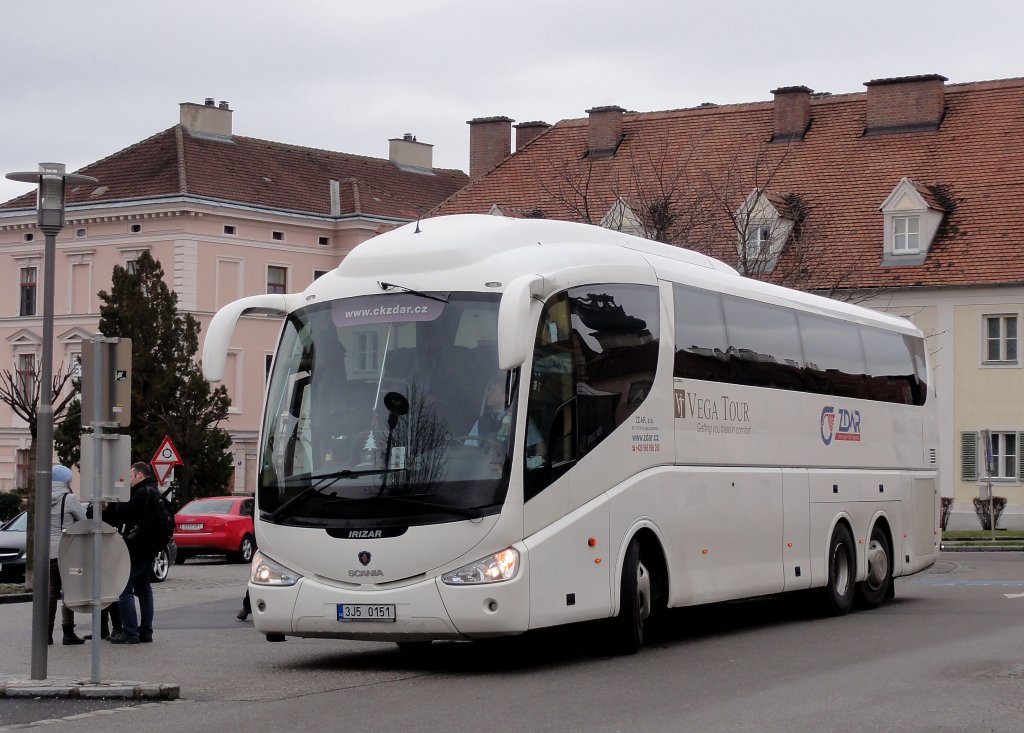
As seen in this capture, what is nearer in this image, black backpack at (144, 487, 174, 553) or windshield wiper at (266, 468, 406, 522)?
windshield wiper at (266, 468, 406, 522)

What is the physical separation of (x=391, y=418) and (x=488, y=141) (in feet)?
167

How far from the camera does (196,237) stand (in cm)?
6612

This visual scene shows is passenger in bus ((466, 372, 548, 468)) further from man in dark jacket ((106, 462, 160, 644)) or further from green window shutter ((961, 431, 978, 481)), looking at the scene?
green window shutter ((961, 431, 978, 481))

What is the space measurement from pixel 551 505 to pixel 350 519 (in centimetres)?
162

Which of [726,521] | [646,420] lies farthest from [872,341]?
[646,420]

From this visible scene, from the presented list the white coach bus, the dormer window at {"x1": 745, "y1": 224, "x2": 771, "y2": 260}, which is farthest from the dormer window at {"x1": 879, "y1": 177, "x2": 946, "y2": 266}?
the white coach bus

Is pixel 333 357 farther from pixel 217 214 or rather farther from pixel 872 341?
pixel 217 214

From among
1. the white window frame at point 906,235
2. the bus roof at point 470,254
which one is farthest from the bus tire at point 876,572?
the white window frame at point 906,235

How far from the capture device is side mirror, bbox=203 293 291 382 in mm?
14578

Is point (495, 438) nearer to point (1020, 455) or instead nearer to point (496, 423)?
point (496, 423)

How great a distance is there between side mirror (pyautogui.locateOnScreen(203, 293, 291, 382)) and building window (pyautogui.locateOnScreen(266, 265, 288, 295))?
5401 cm

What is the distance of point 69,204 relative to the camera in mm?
68438

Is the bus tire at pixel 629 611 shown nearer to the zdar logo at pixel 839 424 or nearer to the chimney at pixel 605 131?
the zdar logo at pixel 839 424

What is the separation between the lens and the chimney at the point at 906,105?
5441 cm
